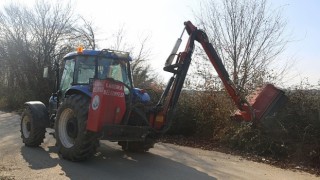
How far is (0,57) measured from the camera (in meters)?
28.4

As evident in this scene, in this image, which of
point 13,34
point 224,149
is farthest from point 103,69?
point 13,34

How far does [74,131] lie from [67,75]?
1955mm

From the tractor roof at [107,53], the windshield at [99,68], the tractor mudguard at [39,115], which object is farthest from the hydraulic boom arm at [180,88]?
the tractor mudguard at [39,115]

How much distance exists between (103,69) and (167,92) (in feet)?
5.14

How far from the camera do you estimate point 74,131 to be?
8562mm

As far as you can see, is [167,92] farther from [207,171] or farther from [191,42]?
[207,171]

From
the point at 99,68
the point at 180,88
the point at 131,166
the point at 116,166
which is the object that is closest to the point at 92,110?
the point at 116,166

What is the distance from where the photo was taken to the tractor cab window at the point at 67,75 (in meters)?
9.73

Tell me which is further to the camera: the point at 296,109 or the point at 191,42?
the point at 296,109

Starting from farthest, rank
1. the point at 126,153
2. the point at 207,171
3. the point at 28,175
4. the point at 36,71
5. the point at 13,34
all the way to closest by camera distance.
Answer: the point at 13,34, the point at 36,71, the point at 126,153, the point at 207,171, the point at 28,175

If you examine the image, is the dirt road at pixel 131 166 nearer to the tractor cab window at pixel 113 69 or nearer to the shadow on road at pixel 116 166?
the shadow on road at pixel 116 166

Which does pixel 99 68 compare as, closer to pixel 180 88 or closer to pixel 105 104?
pixel 105 104

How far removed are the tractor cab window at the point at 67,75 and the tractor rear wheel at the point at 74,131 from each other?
1.18m

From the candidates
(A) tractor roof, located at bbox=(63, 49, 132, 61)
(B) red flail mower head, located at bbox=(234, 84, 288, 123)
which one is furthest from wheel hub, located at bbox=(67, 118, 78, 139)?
(B) red flail mower head, located at bbox=(234, 84, 288, 123)
